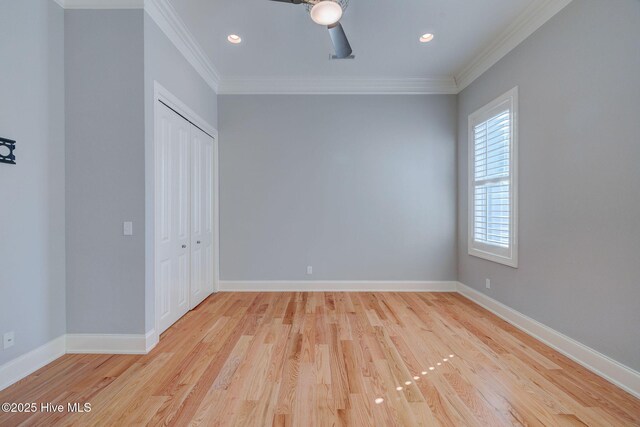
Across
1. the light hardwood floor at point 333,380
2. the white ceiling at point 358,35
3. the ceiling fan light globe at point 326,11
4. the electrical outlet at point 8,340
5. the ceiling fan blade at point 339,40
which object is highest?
the white ceiling at point 358,35

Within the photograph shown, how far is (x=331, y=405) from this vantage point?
1.72 metres

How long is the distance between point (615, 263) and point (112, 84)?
13.7ft

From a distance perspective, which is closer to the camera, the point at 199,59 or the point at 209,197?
the point at 199,59

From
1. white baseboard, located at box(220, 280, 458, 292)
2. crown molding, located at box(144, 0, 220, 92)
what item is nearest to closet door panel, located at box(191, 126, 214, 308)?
white baseboard, located at box(220, 280, 458, 292)

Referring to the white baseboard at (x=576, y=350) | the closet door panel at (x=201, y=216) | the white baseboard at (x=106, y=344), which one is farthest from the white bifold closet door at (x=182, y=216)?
the white baseboard at (x=576, y=350)

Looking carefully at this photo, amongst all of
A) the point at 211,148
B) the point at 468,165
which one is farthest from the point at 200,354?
the point at 468,165

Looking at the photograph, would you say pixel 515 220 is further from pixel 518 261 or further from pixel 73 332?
pixel 73 332

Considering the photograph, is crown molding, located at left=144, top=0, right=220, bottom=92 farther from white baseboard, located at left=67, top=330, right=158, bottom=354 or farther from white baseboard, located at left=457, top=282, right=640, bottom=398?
white baseboard, located at left=457, top=282, right=640, bottom=398

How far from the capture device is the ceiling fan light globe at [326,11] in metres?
1.83

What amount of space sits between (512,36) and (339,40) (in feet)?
6.69

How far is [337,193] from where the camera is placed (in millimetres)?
4133

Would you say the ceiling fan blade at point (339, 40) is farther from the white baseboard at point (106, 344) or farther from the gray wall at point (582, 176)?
the white baseboard at point (106, 344)

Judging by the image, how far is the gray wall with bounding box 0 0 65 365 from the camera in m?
1.92

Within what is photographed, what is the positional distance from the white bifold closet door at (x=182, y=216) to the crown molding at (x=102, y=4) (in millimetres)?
801
